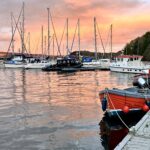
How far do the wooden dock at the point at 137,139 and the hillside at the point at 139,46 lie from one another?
107924 millimetres

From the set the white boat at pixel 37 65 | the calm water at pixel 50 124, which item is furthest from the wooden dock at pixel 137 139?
the white boat at pixel 37 65

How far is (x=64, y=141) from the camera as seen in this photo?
16.7 meters

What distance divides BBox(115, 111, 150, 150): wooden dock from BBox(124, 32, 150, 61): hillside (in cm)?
10792

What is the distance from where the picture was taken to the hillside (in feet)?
412

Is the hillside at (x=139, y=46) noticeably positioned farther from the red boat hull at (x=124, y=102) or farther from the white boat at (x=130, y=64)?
the red boat hull at (x=124, y=102)

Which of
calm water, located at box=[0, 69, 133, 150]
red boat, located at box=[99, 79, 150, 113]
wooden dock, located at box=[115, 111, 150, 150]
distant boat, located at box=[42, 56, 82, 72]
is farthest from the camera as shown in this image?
distant boat, located at box=[42, 56, 82, 72]

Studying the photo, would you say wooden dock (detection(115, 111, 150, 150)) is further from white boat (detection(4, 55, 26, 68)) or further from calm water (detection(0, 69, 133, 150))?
white boat (detection(4, 55, 26, 68))

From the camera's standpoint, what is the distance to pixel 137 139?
12.9m

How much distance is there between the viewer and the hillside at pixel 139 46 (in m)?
126

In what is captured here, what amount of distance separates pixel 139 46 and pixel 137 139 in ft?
385

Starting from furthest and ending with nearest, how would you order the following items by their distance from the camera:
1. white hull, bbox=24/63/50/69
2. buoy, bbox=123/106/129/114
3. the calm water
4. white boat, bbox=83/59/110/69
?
white hull, bbox=24/63/50/69 < white boat, bbox=83/59/110/69 < buoy, bbox=123/106/129/114 < the calm water

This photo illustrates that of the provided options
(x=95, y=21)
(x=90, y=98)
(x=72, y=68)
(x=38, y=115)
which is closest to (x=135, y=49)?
(x=95, y=21)

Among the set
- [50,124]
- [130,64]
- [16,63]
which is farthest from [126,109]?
[16,63]

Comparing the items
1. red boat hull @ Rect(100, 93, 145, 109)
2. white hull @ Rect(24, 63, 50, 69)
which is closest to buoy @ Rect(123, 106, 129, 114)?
red boat hull @ Rect(100, 93, 145, 109)
